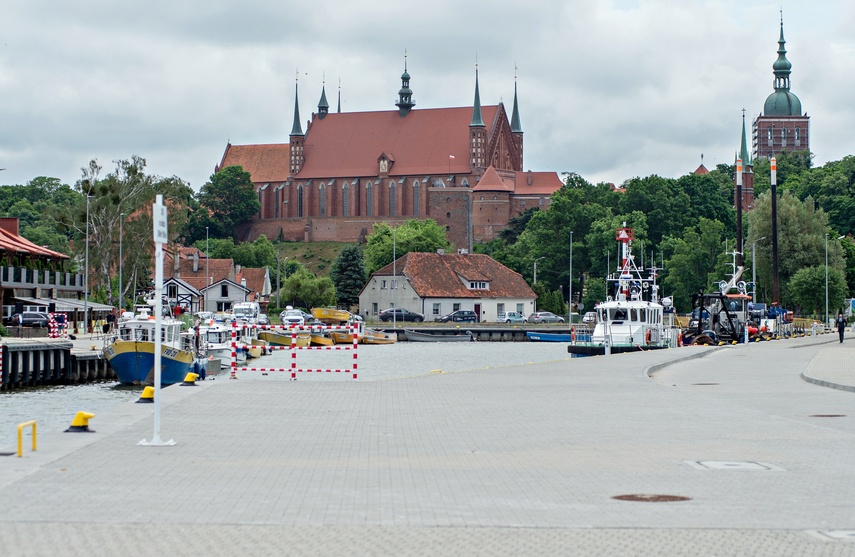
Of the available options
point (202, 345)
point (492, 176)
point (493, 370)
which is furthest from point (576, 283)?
point (493, 370)

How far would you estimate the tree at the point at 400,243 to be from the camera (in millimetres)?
135125

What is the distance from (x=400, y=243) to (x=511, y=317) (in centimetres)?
3297

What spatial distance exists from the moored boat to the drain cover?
96.4 feet

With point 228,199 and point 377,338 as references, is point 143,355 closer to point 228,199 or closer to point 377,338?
point 377,338

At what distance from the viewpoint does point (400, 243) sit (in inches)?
5497

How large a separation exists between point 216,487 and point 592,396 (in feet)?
43.0

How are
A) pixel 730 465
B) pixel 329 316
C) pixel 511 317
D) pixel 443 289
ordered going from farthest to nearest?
1. pixel 443 289
2. pixel 511 317
3. pixel 329 316
4. pixel 730 465

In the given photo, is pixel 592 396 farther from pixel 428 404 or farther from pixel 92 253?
pixel 92 253

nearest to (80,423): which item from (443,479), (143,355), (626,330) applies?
(443,479)

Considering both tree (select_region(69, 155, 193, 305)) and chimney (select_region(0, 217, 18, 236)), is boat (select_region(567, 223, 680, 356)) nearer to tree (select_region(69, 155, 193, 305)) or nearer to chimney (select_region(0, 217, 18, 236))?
tree (select_region(69, 155, 193, 305))

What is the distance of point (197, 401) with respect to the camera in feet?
73.9

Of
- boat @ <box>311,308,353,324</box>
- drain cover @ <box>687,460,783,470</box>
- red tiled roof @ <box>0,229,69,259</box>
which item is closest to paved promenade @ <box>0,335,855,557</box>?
drain cover @ <box>687,460,783,470</box>

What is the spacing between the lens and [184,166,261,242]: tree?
185m

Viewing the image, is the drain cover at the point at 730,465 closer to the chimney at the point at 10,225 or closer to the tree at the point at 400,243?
the chimney at the point at 10,225
